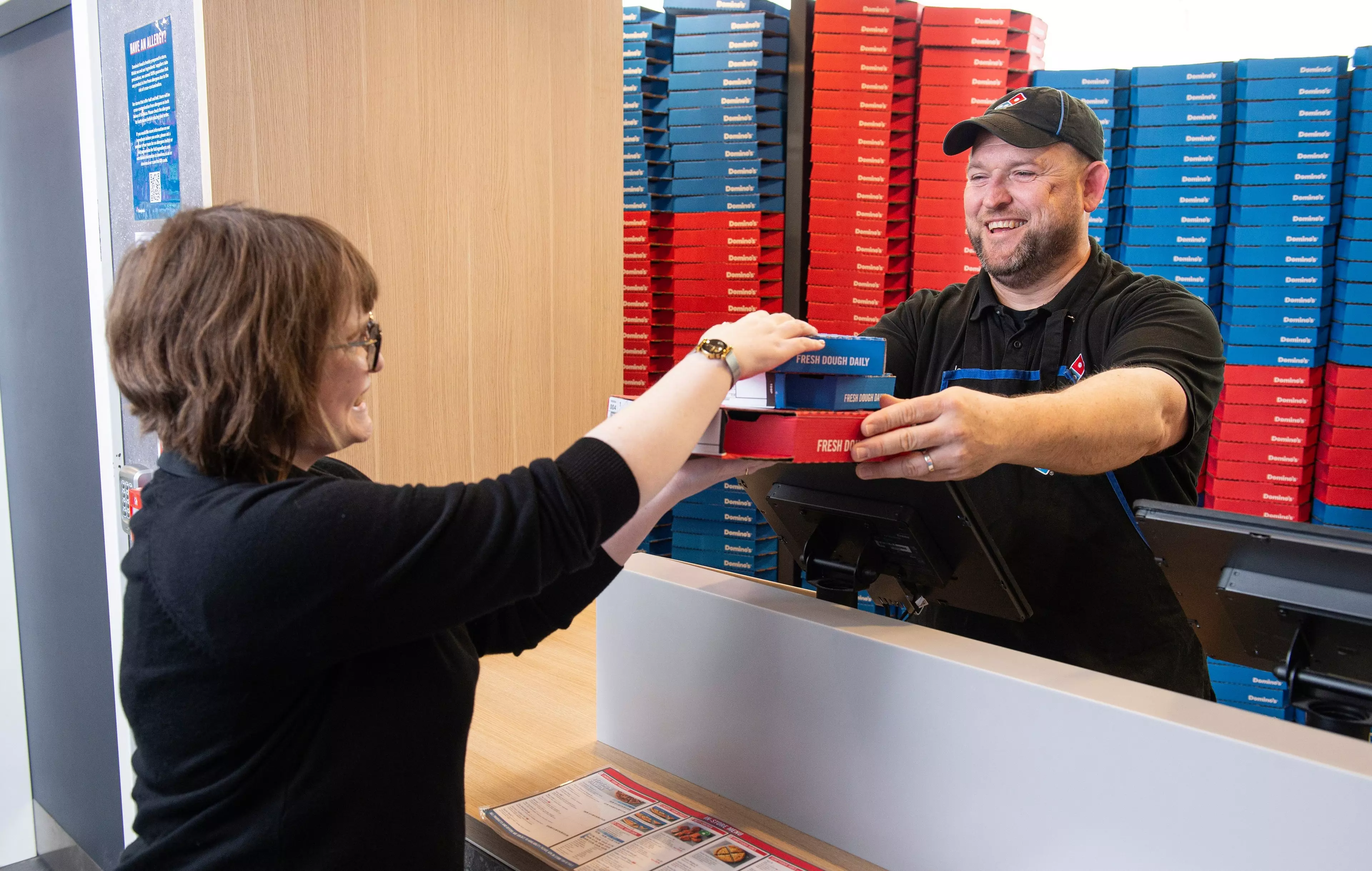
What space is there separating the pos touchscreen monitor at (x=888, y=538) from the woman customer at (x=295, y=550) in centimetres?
34

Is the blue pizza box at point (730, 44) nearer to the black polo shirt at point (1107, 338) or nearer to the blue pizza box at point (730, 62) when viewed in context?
the blue pizza box at point (730, 62)

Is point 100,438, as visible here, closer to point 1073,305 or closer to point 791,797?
point 791,797

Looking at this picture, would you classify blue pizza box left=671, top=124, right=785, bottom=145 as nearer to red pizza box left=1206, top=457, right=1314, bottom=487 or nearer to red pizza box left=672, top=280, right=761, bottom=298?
red pizza box left=672, top=280, right=761, bottom=298

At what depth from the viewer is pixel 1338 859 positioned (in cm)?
92

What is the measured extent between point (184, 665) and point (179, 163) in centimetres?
126

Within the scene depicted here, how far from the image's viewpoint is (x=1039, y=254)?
2029mm

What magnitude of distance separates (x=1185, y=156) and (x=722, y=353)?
298cm

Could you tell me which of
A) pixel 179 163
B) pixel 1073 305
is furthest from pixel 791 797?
pixel 179 163

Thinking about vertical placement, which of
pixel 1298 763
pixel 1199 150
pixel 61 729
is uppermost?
pixel 1199 150

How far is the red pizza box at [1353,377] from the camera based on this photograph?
3182mm

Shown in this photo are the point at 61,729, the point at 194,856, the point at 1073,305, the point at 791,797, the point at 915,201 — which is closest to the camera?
the point at 194,856

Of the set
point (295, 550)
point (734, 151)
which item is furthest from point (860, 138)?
point (295, 550)

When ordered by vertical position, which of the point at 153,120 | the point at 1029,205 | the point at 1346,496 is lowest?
the point at 1346,496

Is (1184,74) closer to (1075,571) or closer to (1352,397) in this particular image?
(1352,397)
